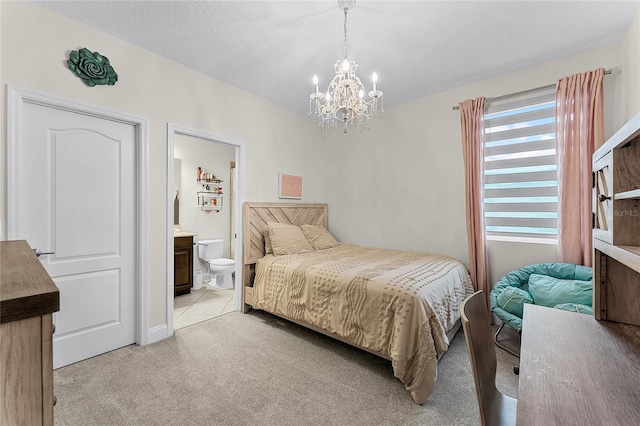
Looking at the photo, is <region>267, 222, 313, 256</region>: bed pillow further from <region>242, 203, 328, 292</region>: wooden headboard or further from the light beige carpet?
the light beige carpet

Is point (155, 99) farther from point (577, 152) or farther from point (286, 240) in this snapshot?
point (577, 152)

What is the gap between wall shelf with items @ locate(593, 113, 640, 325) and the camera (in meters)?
0.97

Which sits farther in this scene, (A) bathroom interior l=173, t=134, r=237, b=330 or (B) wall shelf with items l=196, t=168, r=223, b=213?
(B) wall shelf with items l=196, t=168, r=223, b=213

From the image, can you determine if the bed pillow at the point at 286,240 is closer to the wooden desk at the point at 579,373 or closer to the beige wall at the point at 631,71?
the wooden desk at the point at 579,373

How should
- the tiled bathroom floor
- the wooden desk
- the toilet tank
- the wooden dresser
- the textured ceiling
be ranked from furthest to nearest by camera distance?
the toilet tank, the tiled bathroom floor, the textured ceiling, the wooden desk, the wooden dresser

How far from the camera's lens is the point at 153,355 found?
7.68ft

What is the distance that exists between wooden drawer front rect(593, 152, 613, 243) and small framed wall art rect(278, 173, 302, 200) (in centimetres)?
310

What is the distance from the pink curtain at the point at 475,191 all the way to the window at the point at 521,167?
0.57 ft

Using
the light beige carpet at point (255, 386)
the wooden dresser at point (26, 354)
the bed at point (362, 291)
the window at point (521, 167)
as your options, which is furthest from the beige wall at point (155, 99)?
the window at point (521, 167)

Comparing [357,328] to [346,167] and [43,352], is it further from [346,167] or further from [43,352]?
[346,167]

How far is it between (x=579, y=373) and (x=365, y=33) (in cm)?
243

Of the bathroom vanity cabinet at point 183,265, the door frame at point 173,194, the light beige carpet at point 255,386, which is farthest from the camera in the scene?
the bathroom vanity cabinet at point 183,265

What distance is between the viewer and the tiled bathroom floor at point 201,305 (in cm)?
318

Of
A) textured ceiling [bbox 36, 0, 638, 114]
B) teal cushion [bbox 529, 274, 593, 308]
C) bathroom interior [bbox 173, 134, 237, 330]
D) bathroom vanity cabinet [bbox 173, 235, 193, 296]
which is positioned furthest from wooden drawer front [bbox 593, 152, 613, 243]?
bathroom vanity cabinet [bbox 173, 235, 193, 296]
